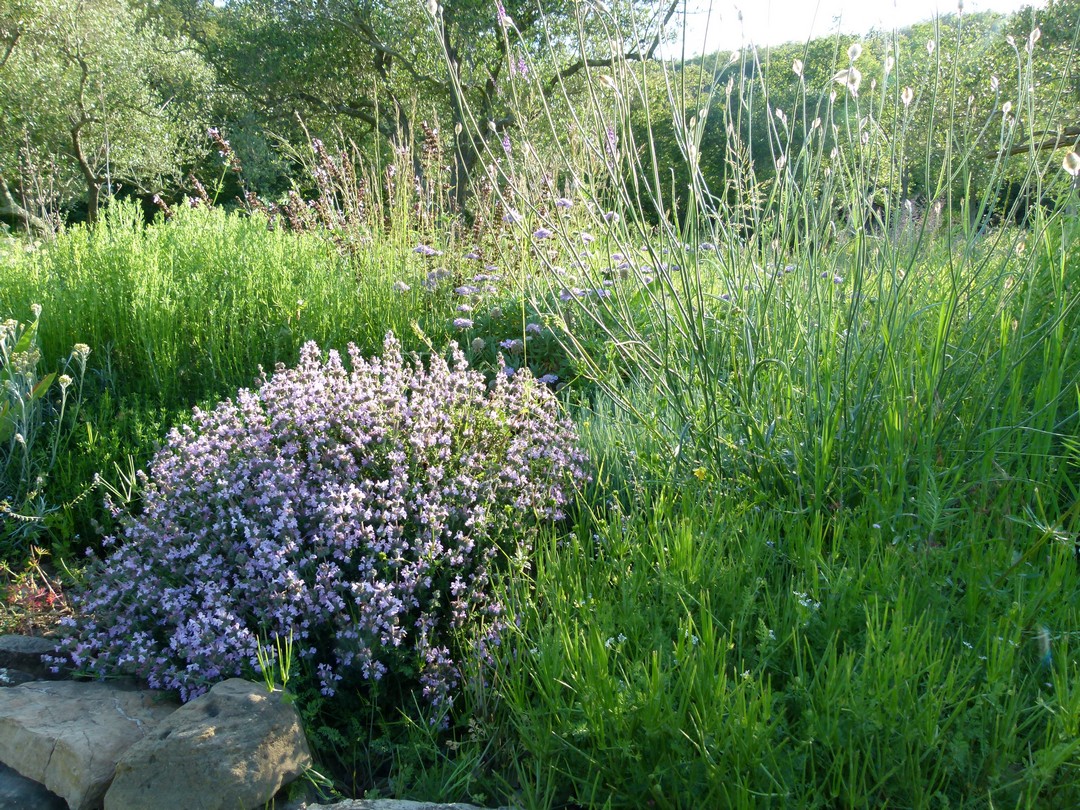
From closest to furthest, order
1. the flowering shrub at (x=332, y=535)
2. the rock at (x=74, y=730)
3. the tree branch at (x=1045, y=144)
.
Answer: the rock at (x=74, y=730), the flowering shrub at (x=332, y=535), the tree branch at (x=1045, y=144)

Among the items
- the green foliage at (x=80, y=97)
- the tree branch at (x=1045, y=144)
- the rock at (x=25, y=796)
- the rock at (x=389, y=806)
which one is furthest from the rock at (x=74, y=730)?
the green foliage at (x=80, y=97)

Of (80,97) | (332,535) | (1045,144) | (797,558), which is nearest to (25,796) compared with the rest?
(332,535)

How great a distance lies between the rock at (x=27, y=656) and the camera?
2.31 m

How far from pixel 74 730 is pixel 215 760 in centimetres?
47

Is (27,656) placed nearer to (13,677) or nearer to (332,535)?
(13,677)

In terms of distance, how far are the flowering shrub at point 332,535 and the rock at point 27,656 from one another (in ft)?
0.40

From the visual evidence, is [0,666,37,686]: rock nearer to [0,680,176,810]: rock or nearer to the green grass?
[0,680,176,810]: rock

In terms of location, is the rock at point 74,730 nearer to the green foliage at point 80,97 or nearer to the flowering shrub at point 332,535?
the flowering shrub at point 332,535

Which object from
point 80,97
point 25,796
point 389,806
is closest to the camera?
point 389,806

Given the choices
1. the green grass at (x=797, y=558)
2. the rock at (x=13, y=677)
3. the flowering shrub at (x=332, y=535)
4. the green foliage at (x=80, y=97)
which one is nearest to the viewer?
the green grass at (x=797, y=558)

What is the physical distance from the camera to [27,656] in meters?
2.34

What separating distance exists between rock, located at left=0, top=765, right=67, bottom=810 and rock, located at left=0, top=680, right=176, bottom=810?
0.03 m

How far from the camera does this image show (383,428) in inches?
94.0

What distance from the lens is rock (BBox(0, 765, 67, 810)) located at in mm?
1787
